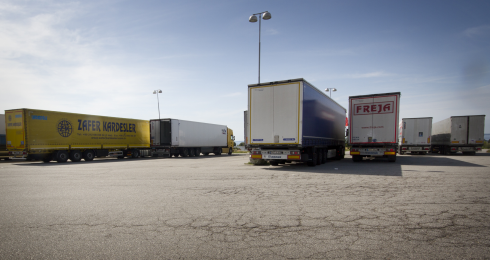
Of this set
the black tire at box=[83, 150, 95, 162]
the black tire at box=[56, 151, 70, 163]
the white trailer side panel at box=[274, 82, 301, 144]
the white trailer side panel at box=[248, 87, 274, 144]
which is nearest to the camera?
the white trailer side panel at box=[274, 82, 301, 144]

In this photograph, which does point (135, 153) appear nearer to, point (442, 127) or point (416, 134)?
point (416, 134)

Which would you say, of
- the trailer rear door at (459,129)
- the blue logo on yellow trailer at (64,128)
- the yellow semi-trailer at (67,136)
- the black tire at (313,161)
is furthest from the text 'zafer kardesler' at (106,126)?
the trailer rear door at (459,129)

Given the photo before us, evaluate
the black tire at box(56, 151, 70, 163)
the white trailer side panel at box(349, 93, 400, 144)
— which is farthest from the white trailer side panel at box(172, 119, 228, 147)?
the white trailer side panel at box(349, 93, 400, 144)

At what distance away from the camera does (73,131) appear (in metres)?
19.1

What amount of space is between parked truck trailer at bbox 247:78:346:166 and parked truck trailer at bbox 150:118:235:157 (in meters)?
13.6

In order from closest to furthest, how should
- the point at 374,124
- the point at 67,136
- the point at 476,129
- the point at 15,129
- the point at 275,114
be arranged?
the point at 275,114 < the point at 374,124 < the point at 15,129 < the point at 67,136 < the point at 476,129

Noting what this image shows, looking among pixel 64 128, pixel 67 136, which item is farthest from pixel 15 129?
pixel 67 136

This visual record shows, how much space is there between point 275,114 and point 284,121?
506mm

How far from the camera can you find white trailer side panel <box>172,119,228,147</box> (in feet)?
81.8

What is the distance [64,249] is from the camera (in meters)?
3.08

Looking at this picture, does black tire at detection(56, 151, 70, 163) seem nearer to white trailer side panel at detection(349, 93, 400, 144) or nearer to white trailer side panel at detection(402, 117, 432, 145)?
white trailer side panel at detection(349, 93, 400, 144)

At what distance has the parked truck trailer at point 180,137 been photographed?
24641 mm

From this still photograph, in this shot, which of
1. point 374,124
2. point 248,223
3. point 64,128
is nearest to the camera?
point 248,223

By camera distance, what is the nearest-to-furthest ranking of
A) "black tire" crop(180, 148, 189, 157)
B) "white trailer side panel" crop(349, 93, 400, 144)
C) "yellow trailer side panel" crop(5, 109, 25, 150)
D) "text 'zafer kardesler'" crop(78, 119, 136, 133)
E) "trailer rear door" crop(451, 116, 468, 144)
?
"white trailer side panel" crop(349, 93, 400, 144) < "yellow trailer side panel" crop(5, 109, 25, 150) < "text 'zafer kardesler'" crop(78, 119, 136, 133) < "trailer rear door" crop(451, 116, 468, 144) < "black tire" crop(180, 148, 189, 157)
